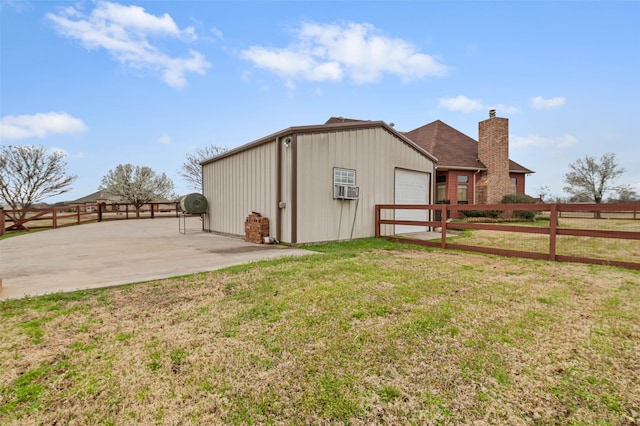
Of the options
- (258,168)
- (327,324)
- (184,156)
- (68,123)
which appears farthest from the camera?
(184,156)

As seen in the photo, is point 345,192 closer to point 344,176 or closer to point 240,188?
point 344,176

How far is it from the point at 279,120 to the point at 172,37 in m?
8.24

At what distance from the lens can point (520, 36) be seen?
9.04 m

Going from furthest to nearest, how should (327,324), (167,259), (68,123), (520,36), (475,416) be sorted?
(68,123) < (520,36) < (167,259) < (327,324) < (475,416)

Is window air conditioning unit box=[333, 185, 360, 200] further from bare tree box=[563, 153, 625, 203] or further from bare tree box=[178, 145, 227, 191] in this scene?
bare tree box=[563, 153, 625, 203]

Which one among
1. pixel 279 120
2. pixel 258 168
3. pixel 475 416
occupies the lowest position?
pixel 475 416

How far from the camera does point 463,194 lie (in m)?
15.8

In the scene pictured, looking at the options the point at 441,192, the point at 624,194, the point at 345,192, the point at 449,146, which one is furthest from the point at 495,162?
the point at 624,194

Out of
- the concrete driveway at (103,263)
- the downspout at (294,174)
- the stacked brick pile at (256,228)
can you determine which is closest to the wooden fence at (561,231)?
the downspout at (294,174)

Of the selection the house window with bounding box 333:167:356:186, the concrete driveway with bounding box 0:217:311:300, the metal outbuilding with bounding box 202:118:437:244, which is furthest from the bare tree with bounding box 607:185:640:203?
the concrete driveway with bounding box 0:217:311:300

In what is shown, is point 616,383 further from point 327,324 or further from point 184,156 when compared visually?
point 184,156

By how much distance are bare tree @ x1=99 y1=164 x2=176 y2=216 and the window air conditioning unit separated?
80.2ft

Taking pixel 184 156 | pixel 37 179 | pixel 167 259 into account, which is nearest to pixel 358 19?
pixel 167 259

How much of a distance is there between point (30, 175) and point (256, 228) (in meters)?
19.4
